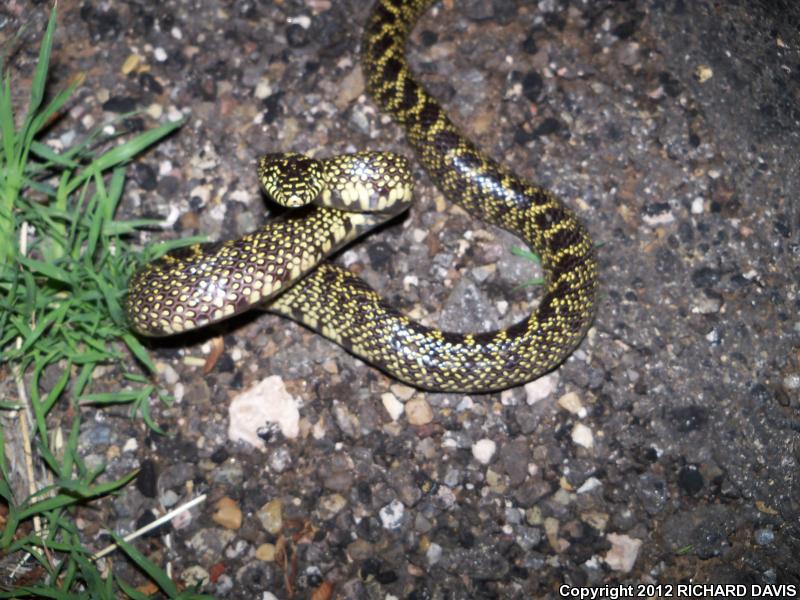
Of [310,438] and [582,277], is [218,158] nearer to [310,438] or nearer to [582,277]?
[310,438]

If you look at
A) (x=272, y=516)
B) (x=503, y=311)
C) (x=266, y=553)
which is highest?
(x=503, y=311)

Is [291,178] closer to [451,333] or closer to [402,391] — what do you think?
[451,333]

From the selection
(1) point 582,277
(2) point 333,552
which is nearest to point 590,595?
(2) point 333,552

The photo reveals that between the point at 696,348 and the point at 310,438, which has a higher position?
the point at 696,348

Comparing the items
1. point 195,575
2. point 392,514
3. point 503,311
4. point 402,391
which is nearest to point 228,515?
point 195,575

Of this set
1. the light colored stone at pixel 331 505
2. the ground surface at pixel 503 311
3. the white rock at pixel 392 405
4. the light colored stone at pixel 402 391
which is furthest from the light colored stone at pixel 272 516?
the light colored stone at pixel 402 391
